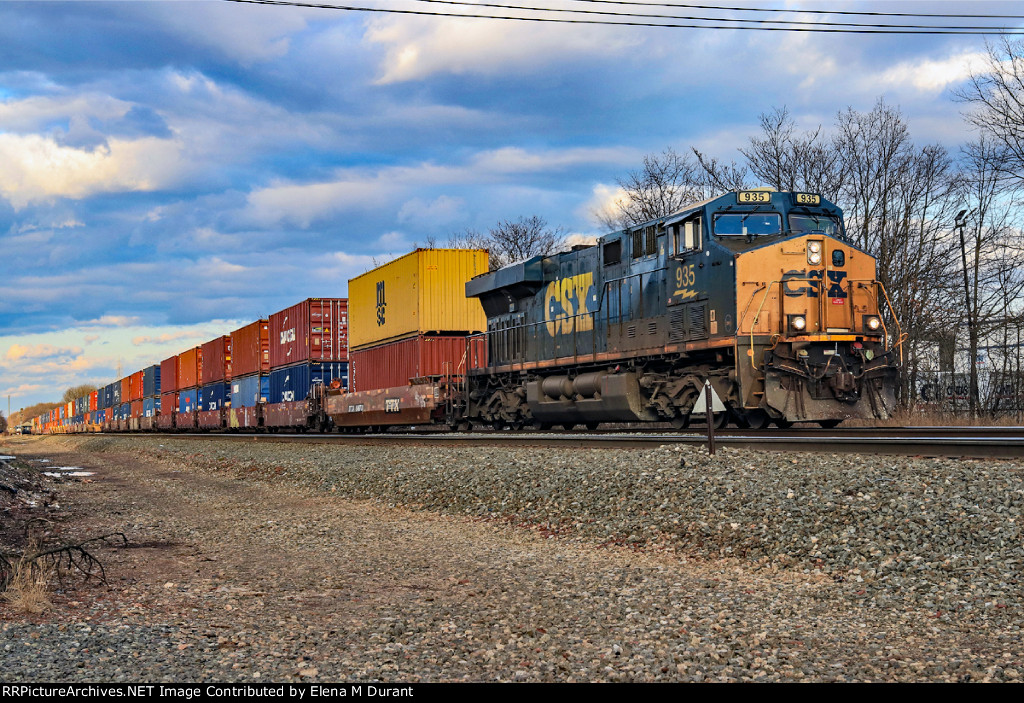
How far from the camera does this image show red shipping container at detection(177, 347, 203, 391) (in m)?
42.9

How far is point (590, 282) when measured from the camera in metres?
17.3

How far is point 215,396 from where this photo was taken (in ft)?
130

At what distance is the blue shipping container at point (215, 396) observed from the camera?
125ft

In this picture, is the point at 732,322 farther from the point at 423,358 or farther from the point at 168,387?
the point at 168,387

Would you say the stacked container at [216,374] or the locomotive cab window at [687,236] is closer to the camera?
the locomotive cab window at [687,236]

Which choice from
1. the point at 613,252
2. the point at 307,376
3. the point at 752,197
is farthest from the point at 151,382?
the point at 752,197

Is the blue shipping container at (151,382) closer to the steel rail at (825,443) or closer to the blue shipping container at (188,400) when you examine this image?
the blue shipping container at (188,400)

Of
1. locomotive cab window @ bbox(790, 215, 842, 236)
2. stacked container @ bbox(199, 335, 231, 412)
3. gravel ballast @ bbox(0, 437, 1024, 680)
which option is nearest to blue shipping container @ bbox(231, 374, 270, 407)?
stacked container @ bbox(199, 335, 231, 412)

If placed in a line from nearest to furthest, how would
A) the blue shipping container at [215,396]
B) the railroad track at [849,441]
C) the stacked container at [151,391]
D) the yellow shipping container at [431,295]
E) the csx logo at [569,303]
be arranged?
1. the railroad track at [849,441]
2. the csx logo at [569,303]
3. the yellow shipping container at [431,295]
4. the blue shipping container at [215,396]
5. the stacked container at [151,391]

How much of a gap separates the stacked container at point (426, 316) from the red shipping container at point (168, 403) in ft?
86.1

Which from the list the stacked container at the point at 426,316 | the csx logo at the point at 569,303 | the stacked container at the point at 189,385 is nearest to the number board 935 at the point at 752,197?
the csx logo at the point at 569,303

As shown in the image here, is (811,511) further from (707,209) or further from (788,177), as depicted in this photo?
(788,177)

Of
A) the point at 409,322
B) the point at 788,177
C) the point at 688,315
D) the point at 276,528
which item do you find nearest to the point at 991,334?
the point at 788,177
